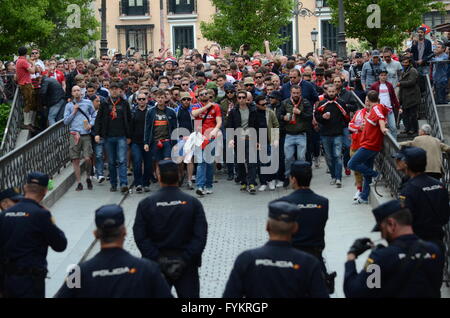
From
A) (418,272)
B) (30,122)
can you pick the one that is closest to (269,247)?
(418,272)

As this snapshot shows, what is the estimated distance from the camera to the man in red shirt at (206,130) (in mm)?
16859

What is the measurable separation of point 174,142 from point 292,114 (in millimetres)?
2277

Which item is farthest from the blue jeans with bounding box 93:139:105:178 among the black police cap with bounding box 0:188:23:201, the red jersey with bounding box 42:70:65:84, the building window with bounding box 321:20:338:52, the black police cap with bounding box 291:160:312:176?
the building window with bounding box 321:20:338:52

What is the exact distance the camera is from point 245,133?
16.9 meters

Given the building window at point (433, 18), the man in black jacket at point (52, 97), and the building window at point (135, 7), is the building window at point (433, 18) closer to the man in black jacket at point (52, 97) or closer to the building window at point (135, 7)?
the building window at point (135, 7)

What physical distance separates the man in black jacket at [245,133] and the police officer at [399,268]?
9960 mm

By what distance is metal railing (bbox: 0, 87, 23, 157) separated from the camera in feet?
66.9

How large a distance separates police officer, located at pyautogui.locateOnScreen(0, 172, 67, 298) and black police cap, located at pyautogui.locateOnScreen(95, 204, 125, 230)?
1633 mm

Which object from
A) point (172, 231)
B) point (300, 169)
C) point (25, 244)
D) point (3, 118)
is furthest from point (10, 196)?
point (3, 118)

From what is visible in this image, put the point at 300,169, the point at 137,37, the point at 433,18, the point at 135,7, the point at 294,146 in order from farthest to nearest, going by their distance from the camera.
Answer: the point at 137,37 → the point at 135,7 → the point at 433,18 → the point at 294,146 → the point at 300,169

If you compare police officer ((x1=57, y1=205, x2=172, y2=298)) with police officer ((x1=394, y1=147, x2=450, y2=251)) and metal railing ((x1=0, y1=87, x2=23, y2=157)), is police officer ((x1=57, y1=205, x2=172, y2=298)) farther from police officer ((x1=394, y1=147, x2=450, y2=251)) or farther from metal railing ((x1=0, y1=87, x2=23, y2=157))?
metal railing ((x1=0, y1=87, x2=23, y2=157))

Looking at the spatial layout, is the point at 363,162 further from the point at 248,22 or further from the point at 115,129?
the point at 248,22

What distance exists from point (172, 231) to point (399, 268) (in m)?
2.53
